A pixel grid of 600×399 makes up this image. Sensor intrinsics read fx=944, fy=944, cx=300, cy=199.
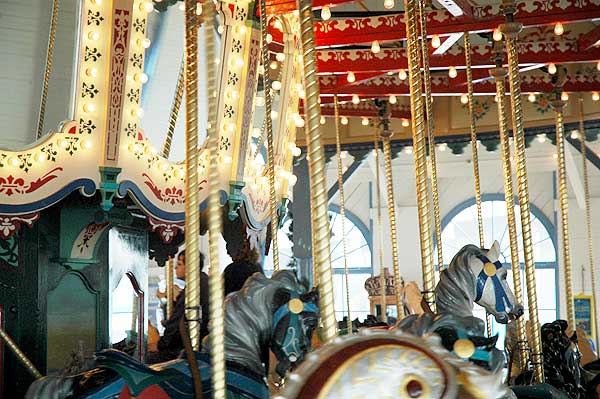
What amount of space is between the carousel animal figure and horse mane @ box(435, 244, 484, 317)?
0.99 meters

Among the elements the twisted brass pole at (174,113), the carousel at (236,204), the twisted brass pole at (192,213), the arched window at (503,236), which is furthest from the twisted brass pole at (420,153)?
the arched window at (503,236)

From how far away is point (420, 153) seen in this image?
3.91m

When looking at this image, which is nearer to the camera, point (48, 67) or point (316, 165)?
point (316, 165)

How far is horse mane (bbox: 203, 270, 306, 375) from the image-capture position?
3.58 metres

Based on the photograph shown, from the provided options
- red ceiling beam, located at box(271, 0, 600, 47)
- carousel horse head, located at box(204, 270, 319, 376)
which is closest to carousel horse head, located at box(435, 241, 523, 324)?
carousel horse head, located at box(204, 270, 319, 376)

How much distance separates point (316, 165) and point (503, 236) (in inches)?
617

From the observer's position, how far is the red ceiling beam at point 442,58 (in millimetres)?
9336

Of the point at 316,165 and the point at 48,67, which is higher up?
the point at 48,67

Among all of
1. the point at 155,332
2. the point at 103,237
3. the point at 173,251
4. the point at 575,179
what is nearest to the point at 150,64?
the point at 103,237

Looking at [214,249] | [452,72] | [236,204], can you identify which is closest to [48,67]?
[236,204]

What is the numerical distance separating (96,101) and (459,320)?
317 centimetres

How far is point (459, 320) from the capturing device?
3143 millimetres

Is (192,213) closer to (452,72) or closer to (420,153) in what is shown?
(420,153)

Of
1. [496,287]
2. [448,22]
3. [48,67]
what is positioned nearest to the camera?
[496,287]
